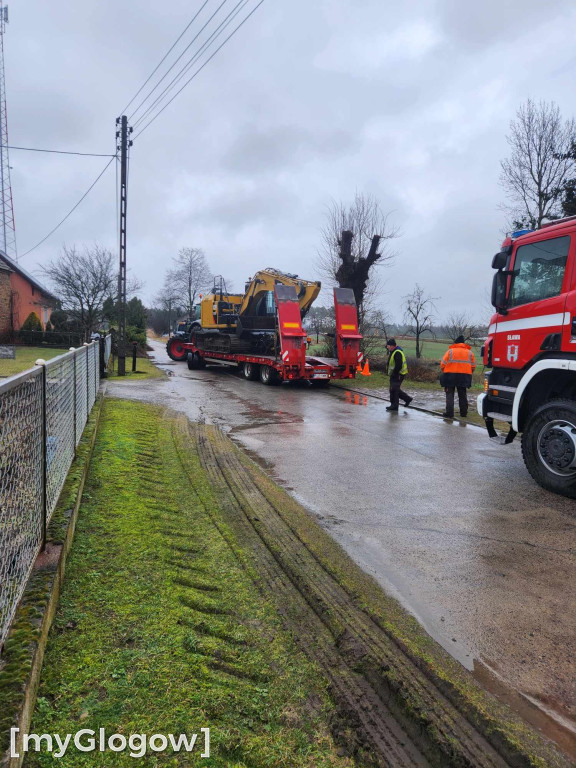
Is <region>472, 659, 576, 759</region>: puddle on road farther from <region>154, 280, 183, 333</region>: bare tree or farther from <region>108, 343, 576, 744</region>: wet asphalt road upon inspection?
<region>154, 280, 183, 333</region>: bare tree

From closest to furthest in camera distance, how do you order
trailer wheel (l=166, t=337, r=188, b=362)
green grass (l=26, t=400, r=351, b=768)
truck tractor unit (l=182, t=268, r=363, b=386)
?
green grass (l=26, t=400, r=351, b=768) → truck tractor unit (l=182, t=268, r=363, b=386) → trailer wheel (l=166, t=337, r=188, b=362)

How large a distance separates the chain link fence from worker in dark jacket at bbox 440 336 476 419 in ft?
28.8

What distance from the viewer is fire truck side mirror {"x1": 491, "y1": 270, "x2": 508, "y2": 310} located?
6867mm

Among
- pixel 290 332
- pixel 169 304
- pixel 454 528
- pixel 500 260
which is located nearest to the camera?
pixel 454 528

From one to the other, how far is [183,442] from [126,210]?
12.5 meters

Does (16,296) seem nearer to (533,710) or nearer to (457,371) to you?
(457,371)

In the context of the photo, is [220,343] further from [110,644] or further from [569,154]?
[110,644]

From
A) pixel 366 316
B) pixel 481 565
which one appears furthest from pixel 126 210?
pixel 481 565

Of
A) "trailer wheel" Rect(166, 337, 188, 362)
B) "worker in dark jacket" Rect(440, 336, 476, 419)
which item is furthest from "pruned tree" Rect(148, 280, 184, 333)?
"worker in dark jacket" Rect(440, 336, 476, 419)

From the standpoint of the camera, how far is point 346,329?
51.4 ft

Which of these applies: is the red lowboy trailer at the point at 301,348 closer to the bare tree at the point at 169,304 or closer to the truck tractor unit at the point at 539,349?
the truck tractor unit at the point at 539,349

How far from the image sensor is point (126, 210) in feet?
57.9

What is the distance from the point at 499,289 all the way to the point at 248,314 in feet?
43.7

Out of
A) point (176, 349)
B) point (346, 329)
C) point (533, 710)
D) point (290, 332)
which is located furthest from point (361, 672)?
point (176, 349)
